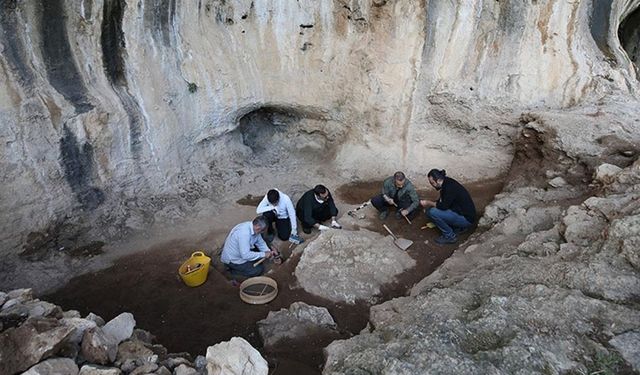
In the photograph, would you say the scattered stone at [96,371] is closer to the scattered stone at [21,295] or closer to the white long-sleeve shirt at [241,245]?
the scattered stone at [21,295]

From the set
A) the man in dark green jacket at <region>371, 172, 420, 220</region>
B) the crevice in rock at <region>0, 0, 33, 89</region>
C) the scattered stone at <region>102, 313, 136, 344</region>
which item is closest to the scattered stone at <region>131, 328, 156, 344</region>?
the scattered stone at <region>102, 313, 136, 344</region>

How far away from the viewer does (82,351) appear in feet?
A: 11.5

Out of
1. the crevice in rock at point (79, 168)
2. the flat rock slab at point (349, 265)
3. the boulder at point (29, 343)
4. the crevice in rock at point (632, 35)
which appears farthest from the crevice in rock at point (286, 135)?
the crevice in rock at point (632, 35)

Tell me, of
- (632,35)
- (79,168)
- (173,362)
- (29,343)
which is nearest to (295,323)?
(173,362)

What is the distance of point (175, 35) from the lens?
718 centimetres

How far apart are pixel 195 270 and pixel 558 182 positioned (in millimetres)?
4717

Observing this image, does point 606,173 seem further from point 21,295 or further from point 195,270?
point 21,295

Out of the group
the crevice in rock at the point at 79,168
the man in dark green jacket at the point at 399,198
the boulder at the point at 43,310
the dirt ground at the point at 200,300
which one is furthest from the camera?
the man in dark green jacket at the point at 399,198

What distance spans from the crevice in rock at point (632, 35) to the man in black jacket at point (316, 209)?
29.6 ft

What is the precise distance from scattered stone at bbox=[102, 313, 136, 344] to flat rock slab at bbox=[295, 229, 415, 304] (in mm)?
2095

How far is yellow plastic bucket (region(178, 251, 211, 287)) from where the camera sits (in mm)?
5683

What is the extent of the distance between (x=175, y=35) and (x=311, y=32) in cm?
232

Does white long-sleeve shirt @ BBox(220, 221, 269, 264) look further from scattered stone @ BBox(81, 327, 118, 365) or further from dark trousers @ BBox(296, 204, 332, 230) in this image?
scattered stone @ BBox(81, 327, 118, 365)

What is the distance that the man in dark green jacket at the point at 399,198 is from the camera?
22.8 feet
